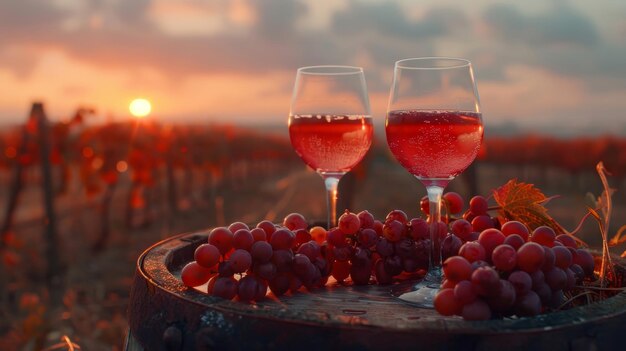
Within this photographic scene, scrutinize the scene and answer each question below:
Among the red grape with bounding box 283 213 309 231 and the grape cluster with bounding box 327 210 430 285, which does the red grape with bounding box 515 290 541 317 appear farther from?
the red grape with bounding box 283 213 309 231

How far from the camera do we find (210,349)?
1.06 metres

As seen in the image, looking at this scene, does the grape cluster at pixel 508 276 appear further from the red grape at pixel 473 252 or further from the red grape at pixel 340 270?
the red grape at pixel 340 270

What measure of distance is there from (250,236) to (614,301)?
716mm

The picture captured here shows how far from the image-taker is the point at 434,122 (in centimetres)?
154

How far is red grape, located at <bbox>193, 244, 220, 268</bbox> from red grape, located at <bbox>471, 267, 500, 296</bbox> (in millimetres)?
526

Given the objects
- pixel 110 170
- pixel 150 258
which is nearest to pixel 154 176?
pixel 110 170

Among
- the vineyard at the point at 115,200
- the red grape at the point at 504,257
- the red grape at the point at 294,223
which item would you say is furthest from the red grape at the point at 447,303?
the vineyard at the point at 115,200

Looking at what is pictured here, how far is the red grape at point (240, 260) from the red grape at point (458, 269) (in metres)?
0.41

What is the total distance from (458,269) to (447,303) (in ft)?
0.22

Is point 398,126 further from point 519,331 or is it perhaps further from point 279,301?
point 519,331

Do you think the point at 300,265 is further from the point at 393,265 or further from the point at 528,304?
the point at 528,304

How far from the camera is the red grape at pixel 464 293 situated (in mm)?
1124

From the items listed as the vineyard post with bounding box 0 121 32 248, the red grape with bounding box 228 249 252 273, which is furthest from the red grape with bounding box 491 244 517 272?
the vineyard post with bounding box 0 121 32 248

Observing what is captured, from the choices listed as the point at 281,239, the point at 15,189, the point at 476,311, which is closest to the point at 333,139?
the point at 281,239
